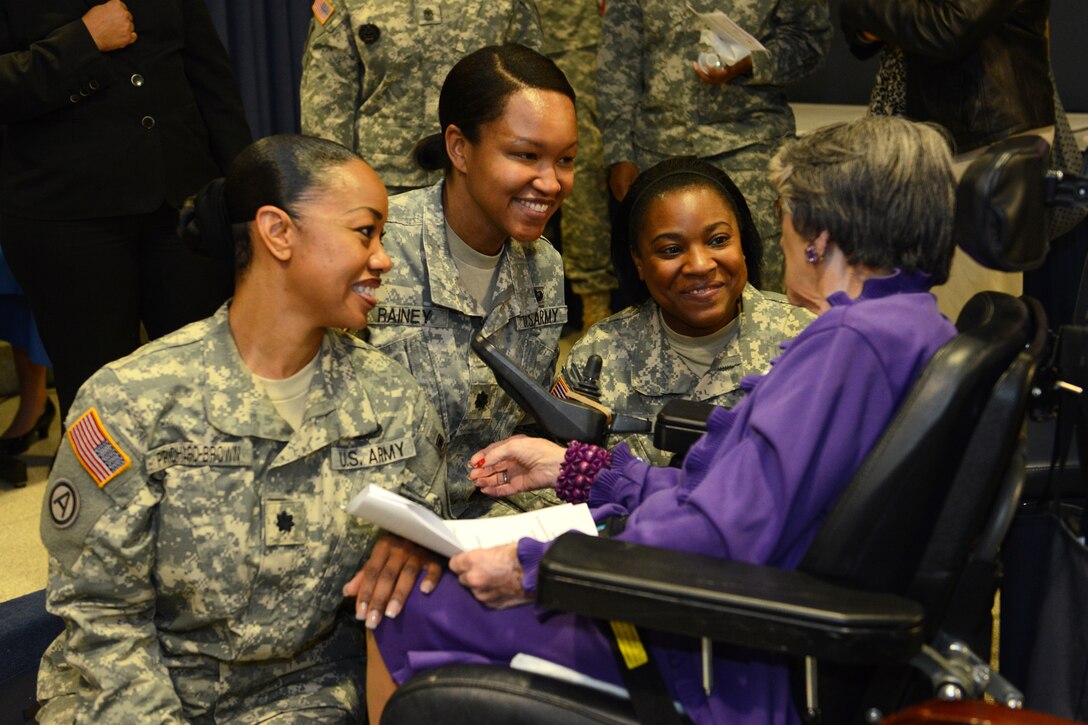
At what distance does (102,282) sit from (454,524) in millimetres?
1431

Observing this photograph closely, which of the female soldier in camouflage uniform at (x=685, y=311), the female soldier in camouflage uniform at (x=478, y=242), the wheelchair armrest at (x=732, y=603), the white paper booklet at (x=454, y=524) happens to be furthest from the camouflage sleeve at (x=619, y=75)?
the wheelchair armrest at (x=732, y=603)

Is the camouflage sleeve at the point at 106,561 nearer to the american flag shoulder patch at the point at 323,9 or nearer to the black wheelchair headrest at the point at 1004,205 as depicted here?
the black wheelchair headrest at the point at 1004,205

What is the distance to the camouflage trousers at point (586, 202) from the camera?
4.19 metres

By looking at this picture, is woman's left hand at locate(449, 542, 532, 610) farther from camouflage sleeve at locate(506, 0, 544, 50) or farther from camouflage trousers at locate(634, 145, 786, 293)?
camouflage sleeve at locate(506, 0, 544, 50)

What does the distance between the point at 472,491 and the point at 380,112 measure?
1.29m

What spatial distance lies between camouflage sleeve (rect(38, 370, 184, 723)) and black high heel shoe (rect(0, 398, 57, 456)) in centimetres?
223

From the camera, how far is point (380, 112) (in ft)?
10.2

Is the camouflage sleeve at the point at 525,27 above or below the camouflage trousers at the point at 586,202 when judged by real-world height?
above

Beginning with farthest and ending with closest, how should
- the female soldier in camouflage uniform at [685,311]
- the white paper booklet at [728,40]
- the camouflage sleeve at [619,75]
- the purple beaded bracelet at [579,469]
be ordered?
the camouflage sleeve at [619,75] → the white paper booklet at [728,40] → the female soldier in camouflage uniform at [685,311] → the purple beaded bracelet at [579,469]

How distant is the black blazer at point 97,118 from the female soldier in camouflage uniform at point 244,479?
1.00 metres

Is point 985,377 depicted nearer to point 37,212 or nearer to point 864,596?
point 864,596

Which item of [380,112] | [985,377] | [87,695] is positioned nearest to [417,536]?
[87,695]

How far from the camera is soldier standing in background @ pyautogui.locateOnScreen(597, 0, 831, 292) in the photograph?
3113 mm

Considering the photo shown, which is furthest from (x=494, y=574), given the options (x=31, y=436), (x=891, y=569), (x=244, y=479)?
(x=31, y=436)
